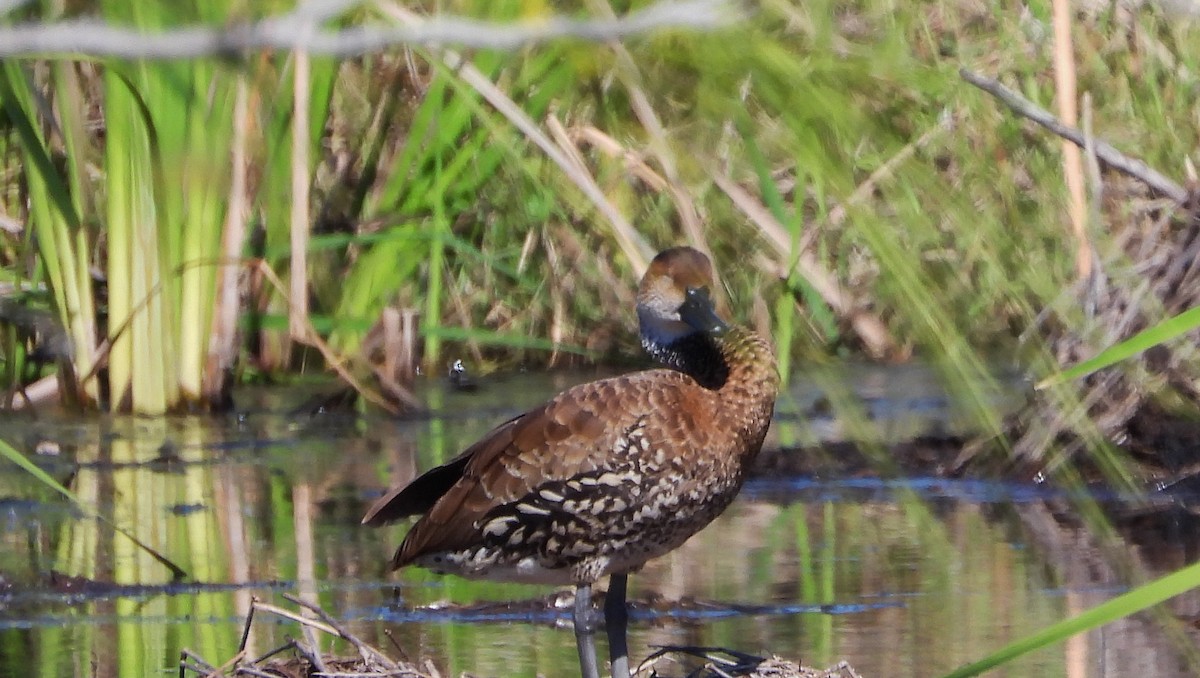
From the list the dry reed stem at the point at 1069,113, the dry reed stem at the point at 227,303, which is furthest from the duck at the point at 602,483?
the dry reed stem at the point at 227,303

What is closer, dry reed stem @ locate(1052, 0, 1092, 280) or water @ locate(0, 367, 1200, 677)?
dry reed stem @ locate(1052, 0, 1092, 280)

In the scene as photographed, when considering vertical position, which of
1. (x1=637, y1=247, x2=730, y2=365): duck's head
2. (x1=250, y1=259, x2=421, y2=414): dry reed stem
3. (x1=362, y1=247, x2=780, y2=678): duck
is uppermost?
(x1=250, y1=259, x2=421, y2=414): dry reed stem

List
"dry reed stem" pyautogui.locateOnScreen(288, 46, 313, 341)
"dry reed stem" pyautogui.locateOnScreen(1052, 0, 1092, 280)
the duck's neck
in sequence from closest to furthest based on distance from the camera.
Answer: "dry reed stem" pyautogui.locateOnScreen(1052, 0, 1092, 280) → the duck's neck → "dry reed stem" pyautogui.locateOnScreen(288, 46, 313, 341)

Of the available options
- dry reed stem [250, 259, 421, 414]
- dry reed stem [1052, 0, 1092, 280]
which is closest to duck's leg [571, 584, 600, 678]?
dry reed stem [1052, 0, 1092, 280]

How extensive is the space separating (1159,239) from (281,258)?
12.0ft

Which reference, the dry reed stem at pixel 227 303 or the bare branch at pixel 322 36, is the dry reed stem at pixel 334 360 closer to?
the dry reed stem at pixel 227 303

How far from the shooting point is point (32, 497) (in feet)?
22.3

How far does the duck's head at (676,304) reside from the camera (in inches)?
176

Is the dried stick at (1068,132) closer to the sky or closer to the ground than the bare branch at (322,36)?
closer to the sky

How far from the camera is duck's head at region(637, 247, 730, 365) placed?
176 inches

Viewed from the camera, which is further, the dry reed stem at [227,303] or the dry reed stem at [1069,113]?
the dry reed stem at [227,303]

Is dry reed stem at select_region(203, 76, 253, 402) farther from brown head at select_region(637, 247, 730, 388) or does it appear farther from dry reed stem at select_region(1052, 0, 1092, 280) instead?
dry reed stem at select_region(1052, 0, 1092, 280)

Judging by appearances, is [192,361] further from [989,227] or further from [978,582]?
[989,227]

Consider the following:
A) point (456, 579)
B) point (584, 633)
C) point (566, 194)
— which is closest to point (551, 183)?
point (566, 194)
